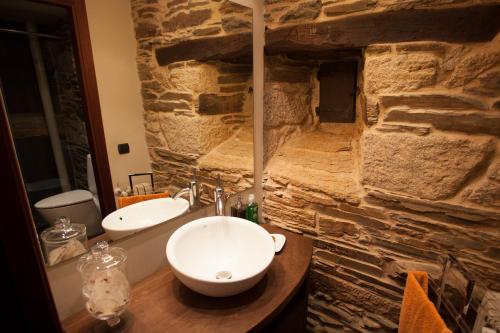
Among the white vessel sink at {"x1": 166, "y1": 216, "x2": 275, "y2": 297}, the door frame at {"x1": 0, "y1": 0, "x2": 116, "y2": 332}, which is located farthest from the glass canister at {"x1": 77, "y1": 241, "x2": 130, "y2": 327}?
the door frame at {"x1": 0, "y1": 0, "x2": 116, "y2": 332}

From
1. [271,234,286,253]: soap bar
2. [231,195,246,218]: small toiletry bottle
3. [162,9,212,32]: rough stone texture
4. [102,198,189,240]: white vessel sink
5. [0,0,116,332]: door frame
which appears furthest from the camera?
[231,195,246,218]: small toiletry bottle

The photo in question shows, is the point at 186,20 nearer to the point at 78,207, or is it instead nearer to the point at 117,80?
the point at 117,80

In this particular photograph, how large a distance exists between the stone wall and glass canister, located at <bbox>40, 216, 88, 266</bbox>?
0.37 meters

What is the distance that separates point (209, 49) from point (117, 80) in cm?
51

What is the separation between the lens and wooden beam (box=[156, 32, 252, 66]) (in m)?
1.18

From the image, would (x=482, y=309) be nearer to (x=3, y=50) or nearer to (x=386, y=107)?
(x=386, y=107)

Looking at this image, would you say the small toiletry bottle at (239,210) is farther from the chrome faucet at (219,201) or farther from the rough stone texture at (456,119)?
the rough stone texture at (456,119)

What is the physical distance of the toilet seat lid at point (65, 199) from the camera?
2.86ft

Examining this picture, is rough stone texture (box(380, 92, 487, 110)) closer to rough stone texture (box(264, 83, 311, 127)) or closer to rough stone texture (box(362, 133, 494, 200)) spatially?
rough stone texture (box(362, 133, 494, 200))

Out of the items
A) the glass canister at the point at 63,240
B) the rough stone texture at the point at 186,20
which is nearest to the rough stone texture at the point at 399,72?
the rough stone texture at the point at 186,20


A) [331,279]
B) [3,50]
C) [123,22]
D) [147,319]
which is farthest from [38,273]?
[331,279]

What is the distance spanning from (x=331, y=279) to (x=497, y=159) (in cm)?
93

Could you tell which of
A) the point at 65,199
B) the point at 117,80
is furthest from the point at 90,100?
the point at 65,199

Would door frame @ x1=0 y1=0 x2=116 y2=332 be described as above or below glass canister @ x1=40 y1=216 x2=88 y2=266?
above
